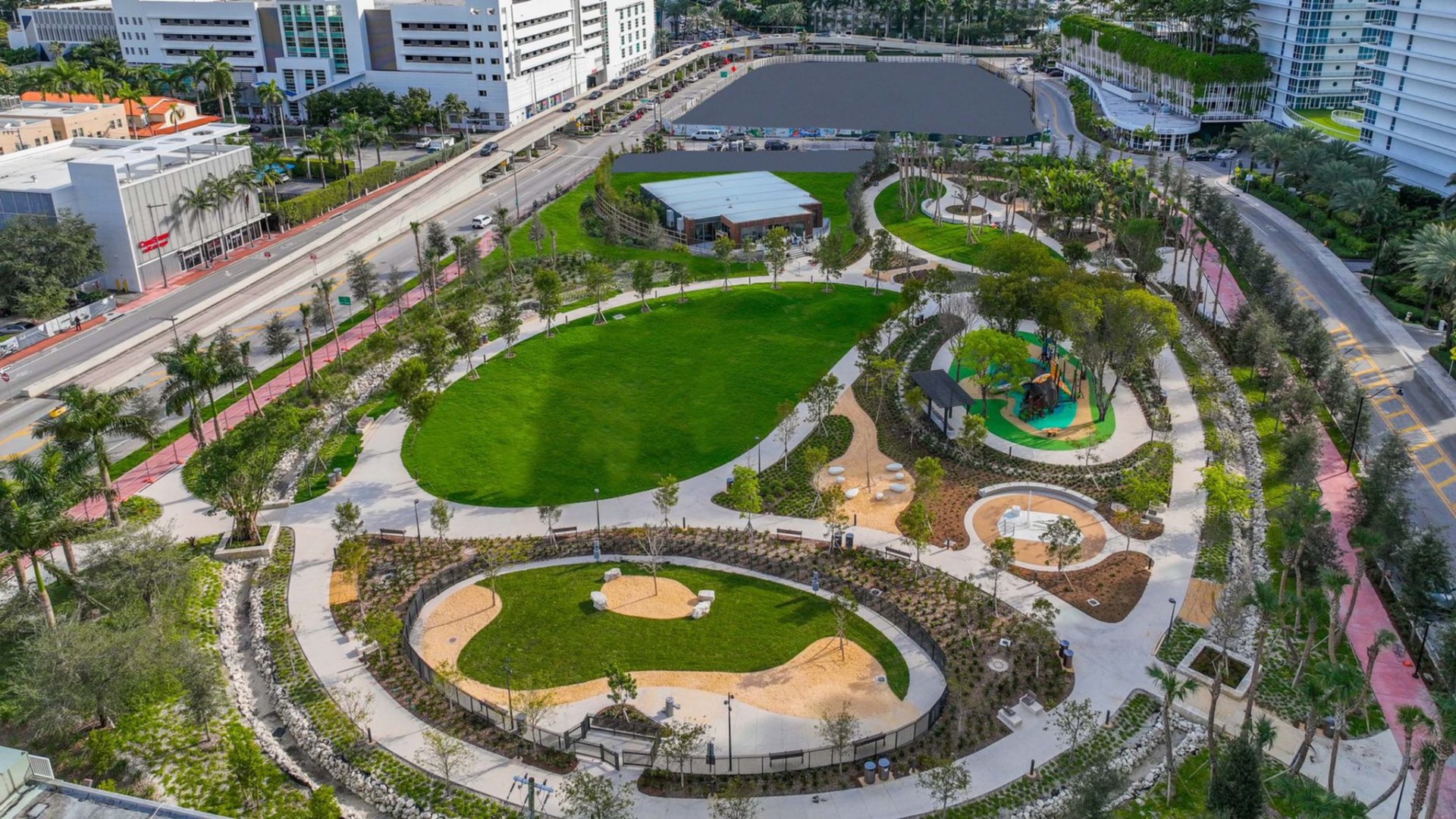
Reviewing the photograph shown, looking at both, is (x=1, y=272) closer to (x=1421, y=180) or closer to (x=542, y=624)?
(x=542, y=624)

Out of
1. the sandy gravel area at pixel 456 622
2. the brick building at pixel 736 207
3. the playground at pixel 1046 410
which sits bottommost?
the sandy gravel area at pixel 456 622

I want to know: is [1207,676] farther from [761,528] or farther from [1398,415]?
[1398,415]

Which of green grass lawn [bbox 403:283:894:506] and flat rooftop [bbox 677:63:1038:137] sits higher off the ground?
flat rooftop [bbox 677:63:1038:137]

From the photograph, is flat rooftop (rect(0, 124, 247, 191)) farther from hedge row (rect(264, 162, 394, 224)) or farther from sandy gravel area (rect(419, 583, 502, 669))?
sandy gravel area (rect(419, 583, 502, 669))

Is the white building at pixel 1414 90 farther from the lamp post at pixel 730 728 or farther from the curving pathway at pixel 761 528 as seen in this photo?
the lamp post at pixel 730 728

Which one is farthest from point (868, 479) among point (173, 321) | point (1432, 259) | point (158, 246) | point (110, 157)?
point (110, 157)

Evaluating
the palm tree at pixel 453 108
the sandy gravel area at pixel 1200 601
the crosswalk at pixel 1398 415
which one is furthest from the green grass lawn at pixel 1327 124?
the palm tree at pixel 453 108

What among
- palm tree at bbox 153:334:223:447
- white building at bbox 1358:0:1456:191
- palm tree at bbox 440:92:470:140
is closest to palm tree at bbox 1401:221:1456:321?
white building at bbox 1358:0:1456:191
